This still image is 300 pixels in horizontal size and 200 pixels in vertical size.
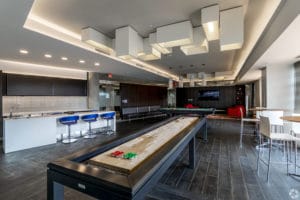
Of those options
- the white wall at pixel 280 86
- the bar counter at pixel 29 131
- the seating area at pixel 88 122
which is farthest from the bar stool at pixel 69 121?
the white wall at pixel 280 86

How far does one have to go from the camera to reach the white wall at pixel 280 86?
493 cm

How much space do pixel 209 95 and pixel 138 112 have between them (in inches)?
286

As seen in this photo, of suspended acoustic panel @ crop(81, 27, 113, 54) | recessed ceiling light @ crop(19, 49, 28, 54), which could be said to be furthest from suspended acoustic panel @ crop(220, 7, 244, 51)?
recessed ceiling light @ crop(19, 49, 28, 54)

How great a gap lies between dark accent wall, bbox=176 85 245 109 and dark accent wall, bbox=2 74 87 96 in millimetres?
10145

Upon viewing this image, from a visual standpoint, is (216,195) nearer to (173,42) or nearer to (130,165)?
(130,165)

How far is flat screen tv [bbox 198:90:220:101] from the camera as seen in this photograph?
14.0 m

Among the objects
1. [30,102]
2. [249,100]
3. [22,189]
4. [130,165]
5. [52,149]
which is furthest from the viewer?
[249,100]

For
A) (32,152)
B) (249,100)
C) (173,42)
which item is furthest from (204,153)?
(249,100)

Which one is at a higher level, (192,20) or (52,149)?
(192,20)

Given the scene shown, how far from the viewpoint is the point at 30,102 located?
6273mm

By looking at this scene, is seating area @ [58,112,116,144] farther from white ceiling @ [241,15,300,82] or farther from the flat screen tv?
the flat screen tv

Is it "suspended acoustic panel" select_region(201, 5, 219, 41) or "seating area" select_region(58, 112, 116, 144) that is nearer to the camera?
"suspended acoustic panel" select_region(201, 5, 219, 41)

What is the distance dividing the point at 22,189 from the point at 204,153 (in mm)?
3757

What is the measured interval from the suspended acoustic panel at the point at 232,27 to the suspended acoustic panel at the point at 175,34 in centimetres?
69
